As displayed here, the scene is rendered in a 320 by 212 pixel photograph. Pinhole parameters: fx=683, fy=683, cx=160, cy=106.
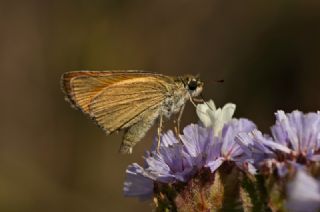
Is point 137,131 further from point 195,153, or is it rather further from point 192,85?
point 195,153

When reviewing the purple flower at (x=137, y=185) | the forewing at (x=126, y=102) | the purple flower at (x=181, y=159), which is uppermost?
the forewing at (x=126, y=102)

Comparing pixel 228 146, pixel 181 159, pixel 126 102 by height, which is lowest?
pixel 181 159

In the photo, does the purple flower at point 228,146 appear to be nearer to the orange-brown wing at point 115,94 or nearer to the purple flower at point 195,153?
the purple flower at point 195,153

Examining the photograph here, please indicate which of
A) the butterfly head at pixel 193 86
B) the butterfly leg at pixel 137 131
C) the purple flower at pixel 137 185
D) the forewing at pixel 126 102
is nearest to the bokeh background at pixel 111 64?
the forewing at pixel 126 102

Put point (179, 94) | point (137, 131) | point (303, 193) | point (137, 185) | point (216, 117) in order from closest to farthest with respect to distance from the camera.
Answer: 1. point (303, 193)
2. point (216, 117)
3. point (137, 185)
4. point (137, 131)
5. point (179, 94)

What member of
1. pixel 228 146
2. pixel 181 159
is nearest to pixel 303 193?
pixel 228 146

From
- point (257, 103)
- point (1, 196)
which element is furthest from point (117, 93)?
point (257, 103)
